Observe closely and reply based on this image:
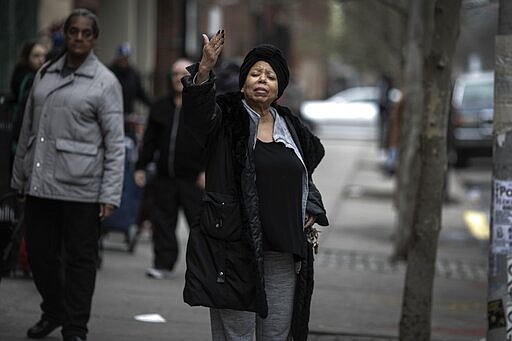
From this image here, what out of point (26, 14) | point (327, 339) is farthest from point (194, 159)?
point (26, 14)

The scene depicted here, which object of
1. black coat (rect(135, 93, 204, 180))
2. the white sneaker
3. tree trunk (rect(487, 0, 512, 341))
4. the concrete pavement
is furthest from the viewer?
the white sneaker

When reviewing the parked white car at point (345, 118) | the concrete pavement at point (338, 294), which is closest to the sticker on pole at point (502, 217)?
the concrete pavement at point (338, 294)

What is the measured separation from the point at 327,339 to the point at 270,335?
2.79 metres

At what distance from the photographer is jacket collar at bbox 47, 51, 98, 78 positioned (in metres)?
7.07

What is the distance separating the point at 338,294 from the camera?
411 inches

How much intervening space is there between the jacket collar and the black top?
1937 millimetres

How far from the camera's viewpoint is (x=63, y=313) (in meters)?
7.20

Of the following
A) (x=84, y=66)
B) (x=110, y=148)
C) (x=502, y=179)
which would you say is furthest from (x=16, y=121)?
(x=502, y=179)

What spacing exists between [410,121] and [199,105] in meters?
8.27

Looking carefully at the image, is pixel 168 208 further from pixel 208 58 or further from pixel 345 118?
pixel 345 118

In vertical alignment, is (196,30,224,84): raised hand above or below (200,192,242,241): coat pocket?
above

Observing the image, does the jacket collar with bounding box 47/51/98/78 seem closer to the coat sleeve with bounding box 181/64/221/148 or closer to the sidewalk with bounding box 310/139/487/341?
the coat sleeve with bounding box 181/64/221/148

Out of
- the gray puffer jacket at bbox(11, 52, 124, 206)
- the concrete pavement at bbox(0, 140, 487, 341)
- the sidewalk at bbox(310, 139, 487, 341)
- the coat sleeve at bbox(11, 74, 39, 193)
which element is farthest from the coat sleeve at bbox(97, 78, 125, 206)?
the sidewalk at bbox(310, 139, 487, 341)

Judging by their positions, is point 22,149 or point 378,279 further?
point 378,279
